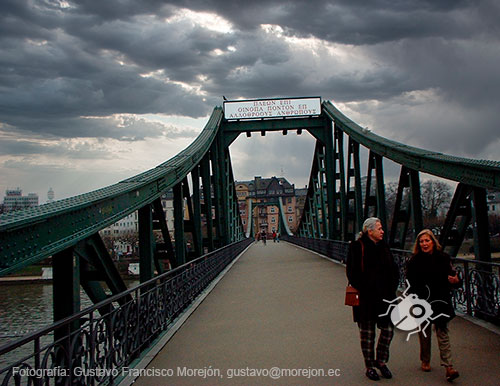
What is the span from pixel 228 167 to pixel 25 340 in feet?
67.2

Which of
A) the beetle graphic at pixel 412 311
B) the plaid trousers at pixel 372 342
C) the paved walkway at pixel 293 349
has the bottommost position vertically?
the paved walkway at pixel 293 349

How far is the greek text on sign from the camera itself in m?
20.3

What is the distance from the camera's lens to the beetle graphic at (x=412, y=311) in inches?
169

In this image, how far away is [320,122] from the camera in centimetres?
2022

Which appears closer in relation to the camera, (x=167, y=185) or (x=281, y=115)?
(x=167, y=185)

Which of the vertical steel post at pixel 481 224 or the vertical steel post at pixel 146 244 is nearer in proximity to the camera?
the vertical steel post at pixel 481 224

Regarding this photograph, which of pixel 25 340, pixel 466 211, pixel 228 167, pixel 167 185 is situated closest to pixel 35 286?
pixel 228 167

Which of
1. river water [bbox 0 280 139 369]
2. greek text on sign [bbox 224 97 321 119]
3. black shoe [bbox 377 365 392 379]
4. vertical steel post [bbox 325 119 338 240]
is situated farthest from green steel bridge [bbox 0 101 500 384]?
greek text on sign [bbox 224 97 321 119]

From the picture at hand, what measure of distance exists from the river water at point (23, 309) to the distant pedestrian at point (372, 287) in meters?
8.59

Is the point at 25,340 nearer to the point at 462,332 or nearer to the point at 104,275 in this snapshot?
the point at 104,275

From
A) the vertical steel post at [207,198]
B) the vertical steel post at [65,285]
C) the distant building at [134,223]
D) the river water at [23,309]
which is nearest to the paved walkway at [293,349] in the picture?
the vertical steel post at [65,285]

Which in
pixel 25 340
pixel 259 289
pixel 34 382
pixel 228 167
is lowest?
pixel 259 289

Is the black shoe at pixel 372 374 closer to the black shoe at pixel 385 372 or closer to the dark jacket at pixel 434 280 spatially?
the black shoe at pixel 385 372

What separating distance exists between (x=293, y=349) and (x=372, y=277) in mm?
1406
